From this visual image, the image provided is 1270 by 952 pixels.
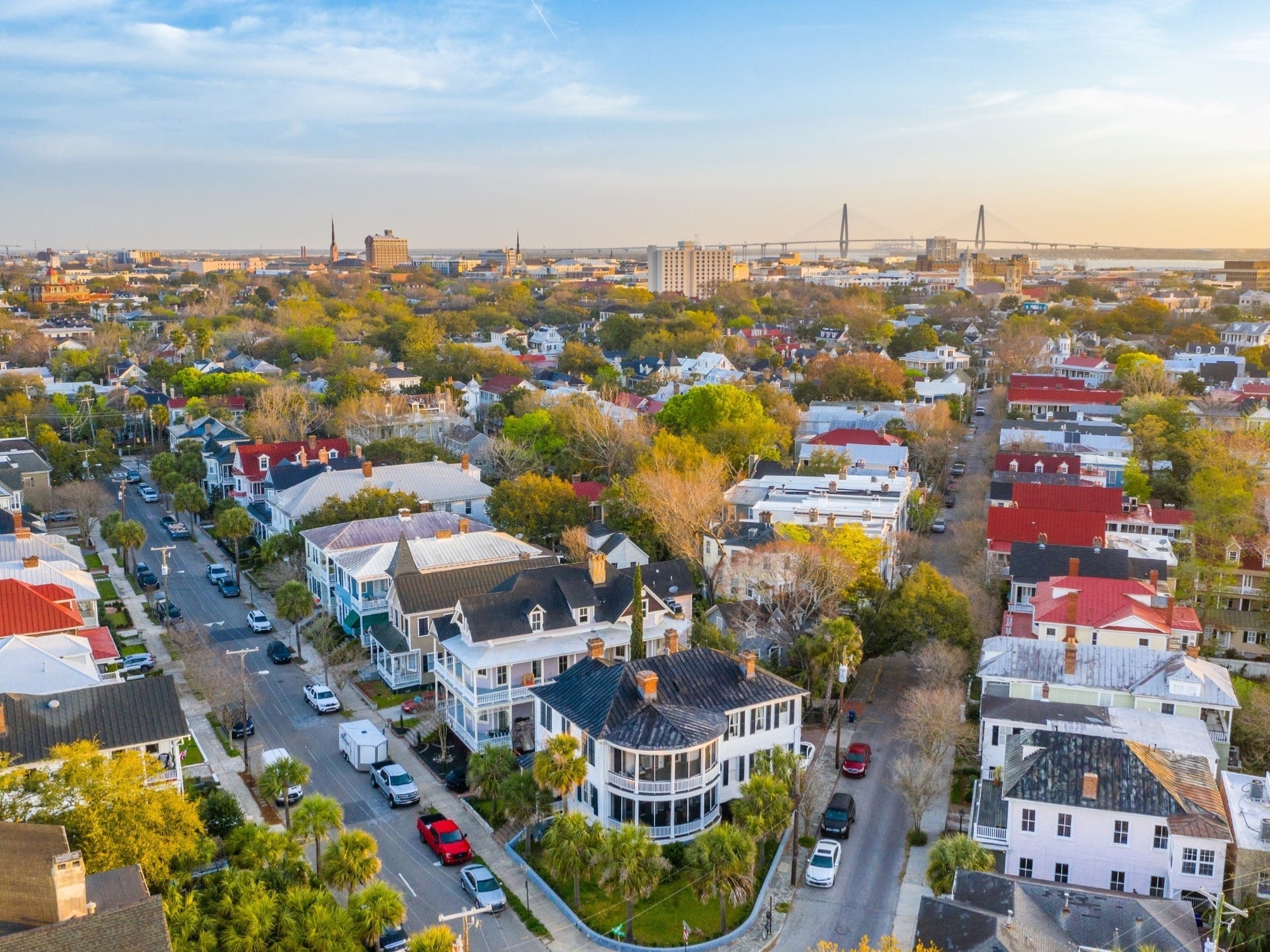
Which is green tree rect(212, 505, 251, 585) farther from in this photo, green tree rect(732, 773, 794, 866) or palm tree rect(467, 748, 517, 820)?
green tree rect(732, 773, 794, 866)

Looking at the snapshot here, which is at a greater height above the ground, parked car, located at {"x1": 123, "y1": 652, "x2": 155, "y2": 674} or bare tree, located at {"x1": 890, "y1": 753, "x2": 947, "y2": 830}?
bare tree, located at {"x1": 890, "y1": 753, "x2": 947, "y2": 830}

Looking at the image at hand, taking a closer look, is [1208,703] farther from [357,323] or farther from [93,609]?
[357,323]

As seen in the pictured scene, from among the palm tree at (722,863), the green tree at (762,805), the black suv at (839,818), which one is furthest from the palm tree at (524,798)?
the black suv at (839,818)

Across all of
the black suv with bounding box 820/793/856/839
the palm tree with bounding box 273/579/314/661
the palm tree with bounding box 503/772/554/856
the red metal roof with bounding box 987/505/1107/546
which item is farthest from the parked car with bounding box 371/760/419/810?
the red metal roof with bounding box 987/505/1107/546

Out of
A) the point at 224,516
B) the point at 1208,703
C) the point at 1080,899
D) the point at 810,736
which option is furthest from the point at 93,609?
→ the point at 1208,703

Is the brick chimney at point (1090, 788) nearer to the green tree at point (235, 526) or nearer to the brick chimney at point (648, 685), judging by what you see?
the brick chimney at point (648, 685)
